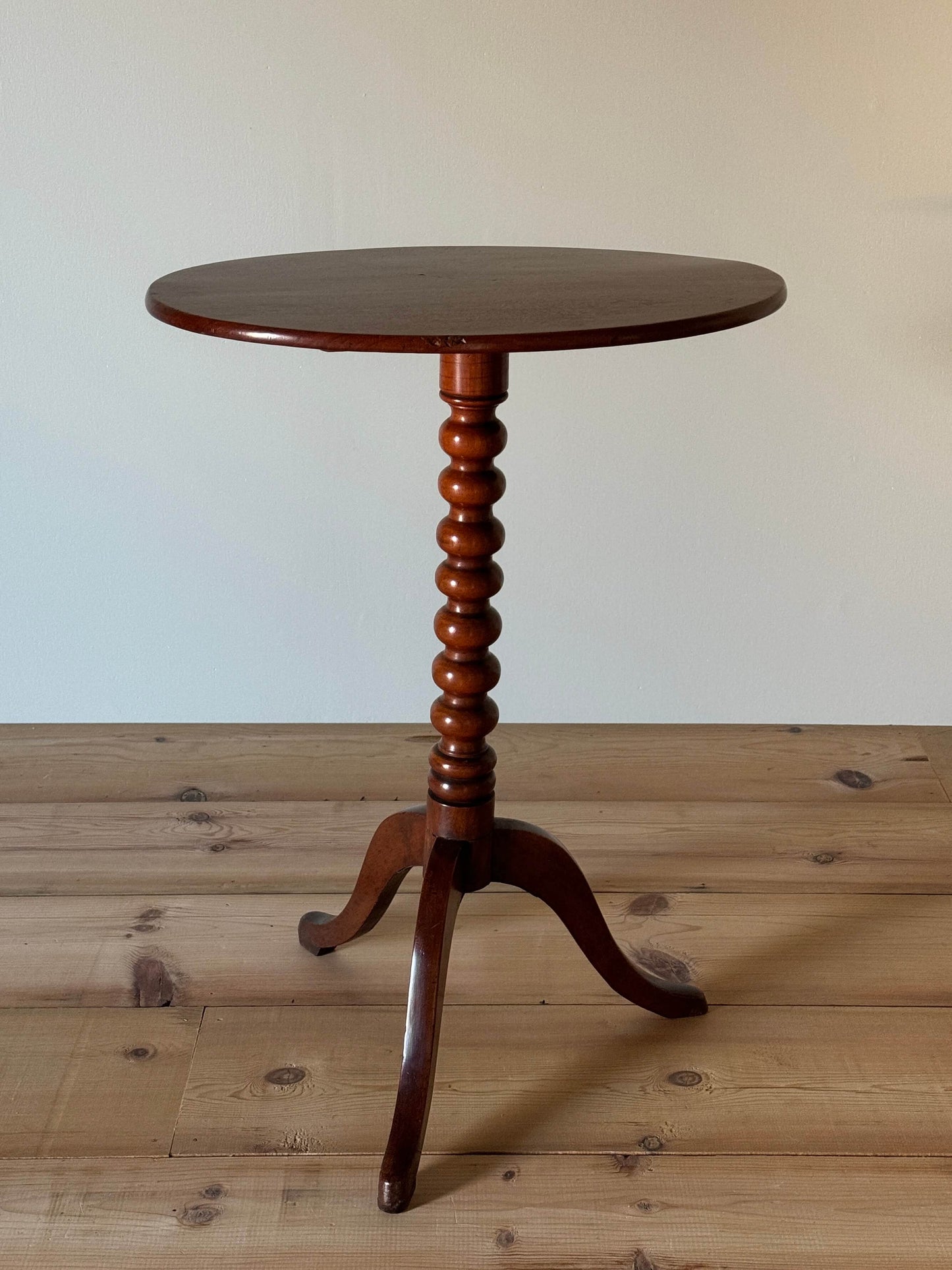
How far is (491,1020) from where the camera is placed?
155 cm

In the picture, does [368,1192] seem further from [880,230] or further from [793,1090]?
[880,230]

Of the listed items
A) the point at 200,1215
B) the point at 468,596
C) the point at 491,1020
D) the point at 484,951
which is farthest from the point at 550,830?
the point at 200,1215

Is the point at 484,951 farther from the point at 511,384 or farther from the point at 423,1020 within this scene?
the point at 511,384

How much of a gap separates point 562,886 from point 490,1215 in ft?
1.21

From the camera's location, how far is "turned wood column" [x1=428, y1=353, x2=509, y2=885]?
1.27 meters

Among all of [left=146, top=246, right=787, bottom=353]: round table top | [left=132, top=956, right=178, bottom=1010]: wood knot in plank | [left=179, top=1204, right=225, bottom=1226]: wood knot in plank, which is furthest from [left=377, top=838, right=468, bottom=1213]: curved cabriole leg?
[left=146, top=246, right=787, bottom=353]: round table top

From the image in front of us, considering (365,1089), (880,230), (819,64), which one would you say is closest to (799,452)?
(880,230)

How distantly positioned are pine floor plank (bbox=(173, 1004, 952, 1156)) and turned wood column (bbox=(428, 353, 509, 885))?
0.22 metres

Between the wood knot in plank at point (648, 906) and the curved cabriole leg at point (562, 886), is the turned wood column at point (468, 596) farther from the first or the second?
the wood knot in plank at point (648, 906)

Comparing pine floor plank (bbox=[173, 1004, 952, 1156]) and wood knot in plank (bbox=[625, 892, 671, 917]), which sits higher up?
wood knot in plank (bbox=[625, 892, 671, 917])

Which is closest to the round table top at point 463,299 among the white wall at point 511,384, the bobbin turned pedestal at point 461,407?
the bobbin turned pedestal at point 461,407

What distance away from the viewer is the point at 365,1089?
143cm

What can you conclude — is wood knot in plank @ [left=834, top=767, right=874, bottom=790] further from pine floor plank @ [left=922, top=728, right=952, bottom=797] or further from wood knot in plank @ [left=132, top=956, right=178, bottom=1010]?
wood knot in plank @ [left=132, top=956, right=178, bottom=1010]

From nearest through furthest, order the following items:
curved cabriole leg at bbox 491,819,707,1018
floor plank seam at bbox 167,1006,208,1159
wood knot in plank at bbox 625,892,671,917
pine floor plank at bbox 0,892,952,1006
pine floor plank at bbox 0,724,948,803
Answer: floor plank seam at bbox 167,1006,208,1159 → curved cabriole leg at bbox 491,819,707,1018 → pine floor plank at bbox 0,892,952,1006 → wood knot in plank at bbox 625,892,671,917 → pine floor plank at bbox 0,724,948,803
